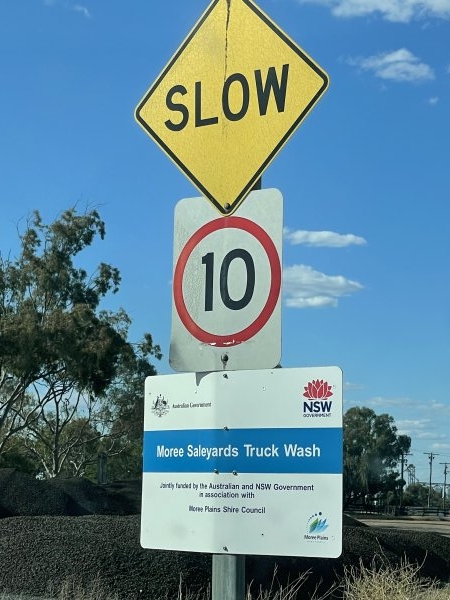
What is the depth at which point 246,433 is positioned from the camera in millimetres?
2869

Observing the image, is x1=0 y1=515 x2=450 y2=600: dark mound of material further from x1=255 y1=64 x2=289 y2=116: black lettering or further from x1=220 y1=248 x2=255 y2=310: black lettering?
x1=255 y1=64 x2=289 y2=116: black lettering

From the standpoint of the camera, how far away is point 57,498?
2267 cm

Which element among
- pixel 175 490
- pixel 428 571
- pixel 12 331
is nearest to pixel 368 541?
pixel 428 571

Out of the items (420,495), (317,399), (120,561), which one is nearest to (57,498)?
(120,561)

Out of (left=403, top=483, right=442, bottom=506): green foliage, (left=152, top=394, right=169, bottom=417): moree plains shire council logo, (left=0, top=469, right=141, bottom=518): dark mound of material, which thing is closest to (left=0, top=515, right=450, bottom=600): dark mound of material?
(left=152, top=394, right=169, bottom=417): moree plains shire council logo

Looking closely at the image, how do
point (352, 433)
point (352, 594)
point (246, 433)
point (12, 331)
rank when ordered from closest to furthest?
1. point (246, 433)
2. point (352, 594)
3. point (12, 331)
4. point (352, 433)

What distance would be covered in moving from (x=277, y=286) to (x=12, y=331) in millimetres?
35763

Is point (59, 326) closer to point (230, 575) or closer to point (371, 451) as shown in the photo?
point (230, 575)

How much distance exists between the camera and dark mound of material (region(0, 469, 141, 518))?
71.7 feet

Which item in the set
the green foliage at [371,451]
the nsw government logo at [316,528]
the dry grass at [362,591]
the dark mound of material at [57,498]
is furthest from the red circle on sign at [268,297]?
the green foliage at [371,451]

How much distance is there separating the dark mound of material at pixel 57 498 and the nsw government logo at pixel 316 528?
19.6 metres

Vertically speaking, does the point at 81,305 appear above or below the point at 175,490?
above

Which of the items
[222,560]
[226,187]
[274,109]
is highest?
[274,109]

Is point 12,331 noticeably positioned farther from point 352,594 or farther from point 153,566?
point 352,594
